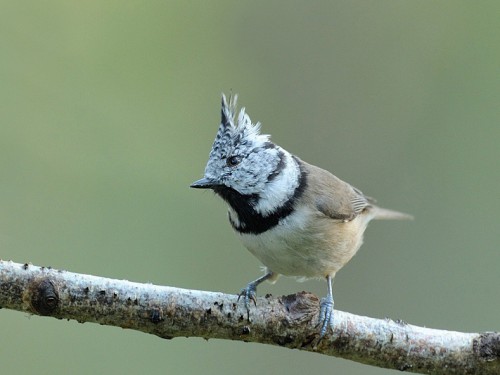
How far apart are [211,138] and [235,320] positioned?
4614 mm

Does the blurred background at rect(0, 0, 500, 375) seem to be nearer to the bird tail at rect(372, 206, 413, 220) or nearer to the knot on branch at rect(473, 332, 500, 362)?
the bird tail at rect(372, 206, 413, 220)

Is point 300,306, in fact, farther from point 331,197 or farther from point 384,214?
point 384,214

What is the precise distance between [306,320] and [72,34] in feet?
17.2

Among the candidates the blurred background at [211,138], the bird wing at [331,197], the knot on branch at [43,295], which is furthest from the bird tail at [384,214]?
the knot on branch at [43,295]

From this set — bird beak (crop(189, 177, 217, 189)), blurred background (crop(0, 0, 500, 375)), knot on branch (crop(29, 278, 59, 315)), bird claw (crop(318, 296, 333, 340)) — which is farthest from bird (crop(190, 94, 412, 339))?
blurred background (crop(0, 0, 500, 375))

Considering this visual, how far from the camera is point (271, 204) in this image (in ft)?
14.5

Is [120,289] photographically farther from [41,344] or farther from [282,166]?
[41,344]

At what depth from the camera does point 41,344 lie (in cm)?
589

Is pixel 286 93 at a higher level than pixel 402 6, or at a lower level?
lower

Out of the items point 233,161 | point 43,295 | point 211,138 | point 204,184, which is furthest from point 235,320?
point 211,138

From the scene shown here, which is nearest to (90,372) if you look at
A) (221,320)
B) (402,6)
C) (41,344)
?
(41,344)

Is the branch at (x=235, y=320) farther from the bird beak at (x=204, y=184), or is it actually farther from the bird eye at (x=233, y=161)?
the bird eye at (x=233, y=161)

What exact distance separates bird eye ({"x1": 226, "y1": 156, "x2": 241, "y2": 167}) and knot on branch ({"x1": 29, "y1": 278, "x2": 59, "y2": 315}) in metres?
1.66

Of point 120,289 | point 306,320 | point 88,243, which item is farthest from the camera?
point 88,243
